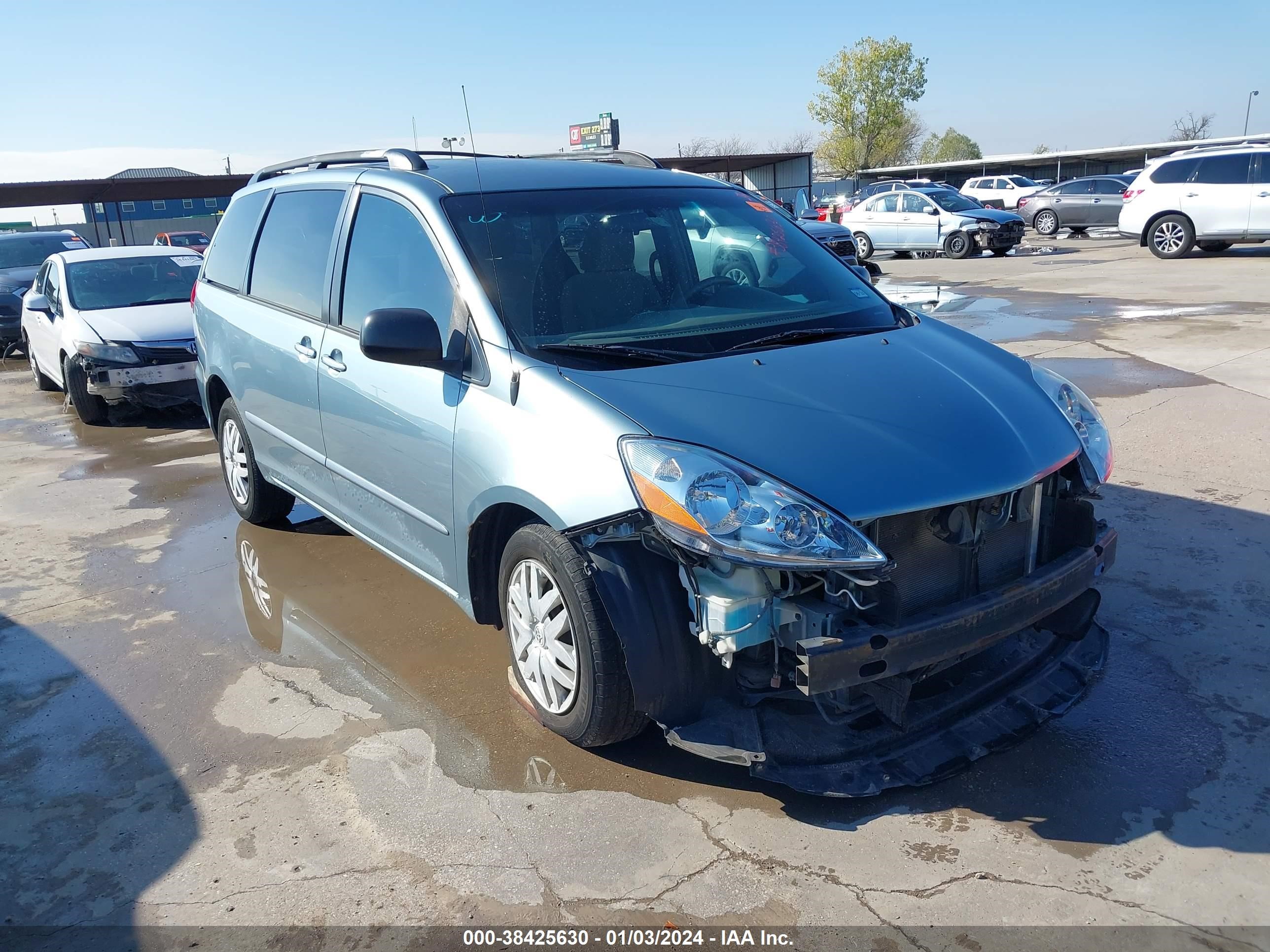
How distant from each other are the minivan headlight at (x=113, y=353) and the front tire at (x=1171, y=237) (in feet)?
57.9

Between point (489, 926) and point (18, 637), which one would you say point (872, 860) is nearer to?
point (489, 926)

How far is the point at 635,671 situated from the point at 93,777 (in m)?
1.98

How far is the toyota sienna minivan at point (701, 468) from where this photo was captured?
9.07 feet

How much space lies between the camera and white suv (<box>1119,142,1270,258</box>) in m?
17.1

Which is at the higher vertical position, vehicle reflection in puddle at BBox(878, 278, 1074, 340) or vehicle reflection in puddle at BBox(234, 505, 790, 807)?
vehicle reflection in puddle at BBox(878, 278, 1074, 340)

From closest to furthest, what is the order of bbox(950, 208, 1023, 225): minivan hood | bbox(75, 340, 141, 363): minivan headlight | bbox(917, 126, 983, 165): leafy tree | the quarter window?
the quarter window, bbox(75, 340, 141, 363): minivan headlight, bbox(950, 208, 1023, 225): minivan hood, bbox(917, 126, 983, 165): leafy tree

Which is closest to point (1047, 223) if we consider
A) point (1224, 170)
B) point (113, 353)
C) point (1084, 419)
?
point (1224, 170)

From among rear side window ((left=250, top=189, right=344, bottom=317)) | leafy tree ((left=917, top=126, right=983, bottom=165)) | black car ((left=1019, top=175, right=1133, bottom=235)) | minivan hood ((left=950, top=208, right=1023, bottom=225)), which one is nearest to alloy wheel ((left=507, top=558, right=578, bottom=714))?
rear side window ((left=250, top=189, right=344, bottom=317))

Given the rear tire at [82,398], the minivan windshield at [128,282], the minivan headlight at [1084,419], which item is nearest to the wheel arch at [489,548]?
the minivan headlight at [1084,419]

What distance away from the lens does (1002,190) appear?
104 ft

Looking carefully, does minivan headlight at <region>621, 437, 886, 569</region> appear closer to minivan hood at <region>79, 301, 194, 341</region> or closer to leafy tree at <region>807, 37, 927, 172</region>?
minivan hood at <region>79, 301, 194, 341</region>

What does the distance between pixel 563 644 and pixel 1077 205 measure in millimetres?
28414

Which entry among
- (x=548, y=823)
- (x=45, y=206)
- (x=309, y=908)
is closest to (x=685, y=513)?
(x=548, y=823)

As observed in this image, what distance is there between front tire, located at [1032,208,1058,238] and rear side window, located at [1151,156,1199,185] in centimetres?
996
